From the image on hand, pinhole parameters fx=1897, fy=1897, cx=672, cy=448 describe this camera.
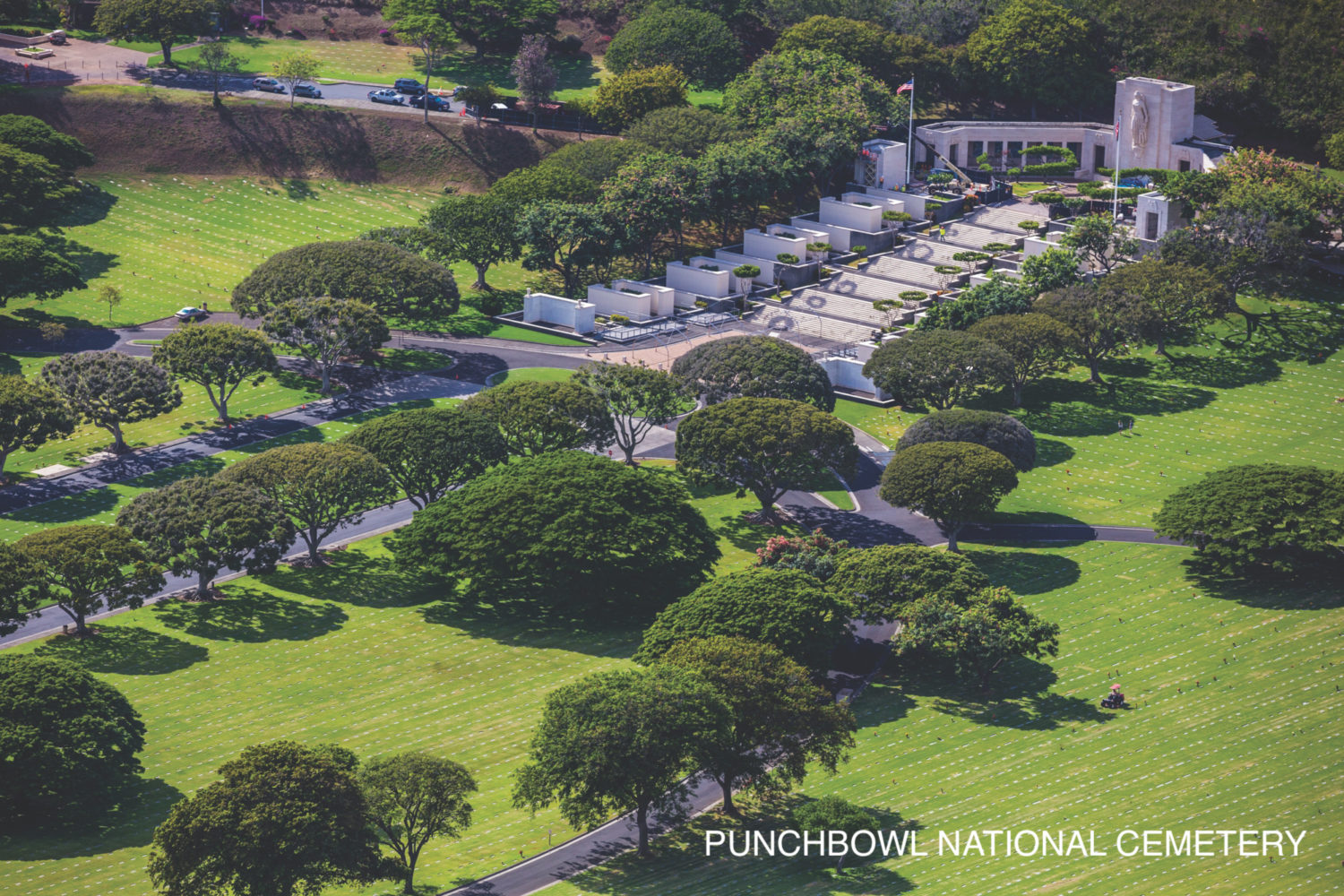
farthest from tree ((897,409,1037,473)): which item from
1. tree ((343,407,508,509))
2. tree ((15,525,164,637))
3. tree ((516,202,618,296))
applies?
tree ((15,525,164,637))

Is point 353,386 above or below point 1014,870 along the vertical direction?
above

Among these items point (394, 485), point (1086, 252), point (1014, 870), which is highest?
point (1086, 252)

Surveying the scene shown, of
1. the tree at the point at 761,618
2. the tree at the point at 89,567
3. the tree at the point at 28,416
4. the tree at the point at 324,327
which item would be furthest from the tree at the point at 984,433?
the tree at the point at 28,416

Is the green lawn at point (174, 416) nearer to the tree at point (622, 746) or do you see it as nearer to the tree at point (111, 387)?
the tree at point (111, 387)

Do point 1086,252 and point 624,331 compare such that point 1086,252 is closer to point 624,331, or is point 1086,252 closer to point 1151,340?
point 1151,340

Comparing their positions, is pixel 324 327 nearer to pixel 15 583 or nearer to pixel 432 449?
pixel 432 449

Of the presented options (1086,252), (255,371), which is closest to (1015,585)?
(1086,252)

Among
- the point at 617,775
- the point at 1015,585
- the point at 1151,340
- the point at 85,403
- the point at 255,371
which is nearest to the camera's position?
the point at 617,775
